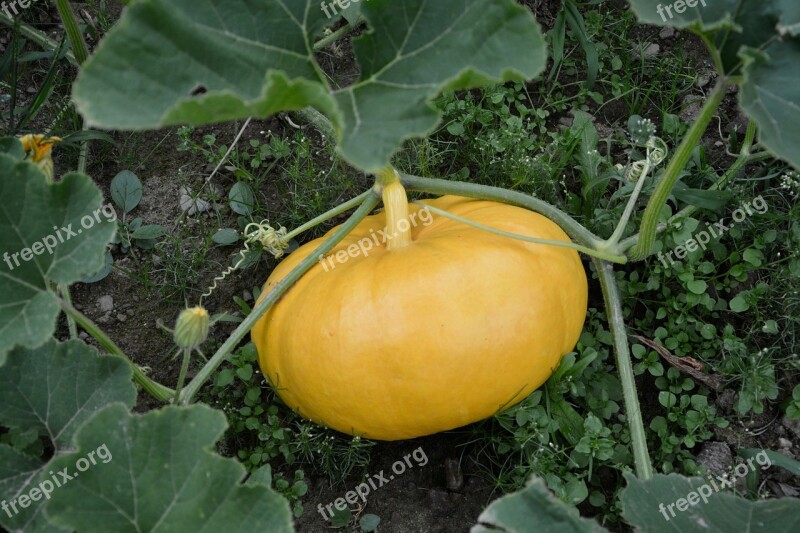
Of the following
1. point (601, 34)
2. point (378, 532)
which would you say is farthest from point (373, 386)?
point (601, 34)

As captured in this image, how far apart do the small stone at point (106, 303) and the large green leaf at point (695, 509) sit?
150cm

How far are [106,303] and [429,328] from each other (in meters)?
1.09

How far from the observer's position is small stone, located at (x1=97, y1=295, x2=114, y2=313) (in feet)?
7.75

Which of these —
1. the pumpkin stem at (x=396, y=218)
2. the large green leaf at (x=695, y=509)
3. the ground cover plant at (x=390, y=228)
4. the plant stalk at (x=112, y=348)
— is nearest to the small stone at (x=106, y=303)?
the ground cover plant at (x=390, y=228)

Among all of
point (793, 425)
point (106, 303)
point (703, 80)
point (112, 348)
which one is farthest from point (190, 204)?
point (793, 425)

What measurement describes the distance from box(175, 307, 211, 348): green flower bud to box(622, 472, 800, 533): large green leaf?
901 millimetres

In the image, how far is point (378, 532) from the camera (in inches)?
82.3

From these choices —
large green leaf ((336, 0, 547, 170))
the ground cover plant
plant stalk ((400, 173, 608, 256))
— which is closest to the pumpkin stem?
the ground cover plant

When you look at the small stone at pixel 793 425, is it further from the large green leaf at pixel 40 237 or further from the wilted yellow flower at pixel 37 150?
the wilted yellow flower at pixel 37 150

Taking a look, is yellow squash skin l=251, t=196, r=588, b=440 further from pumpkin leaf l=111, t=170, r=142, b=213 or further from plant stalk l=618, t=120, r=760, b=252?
pumpkin leaf l=111, t=170, r=142, b=213

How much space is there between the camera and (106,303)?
237cm

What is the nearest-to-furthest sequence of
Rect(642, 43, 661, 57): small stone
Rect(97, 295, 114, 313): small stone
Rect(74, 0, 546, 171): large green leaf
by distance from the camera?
Rect(74, 0, 546, 171): large green leaf < Rect(97, 295, 114, 313): small stone < Rect(642, 43, 661, 57): small stone

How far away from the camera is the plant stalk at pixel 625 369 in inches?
74.3

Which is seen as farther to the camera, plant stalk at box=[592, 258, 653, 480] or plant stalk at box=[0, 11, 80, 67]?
plant stalk at box=[0, 11, 80, 67]
